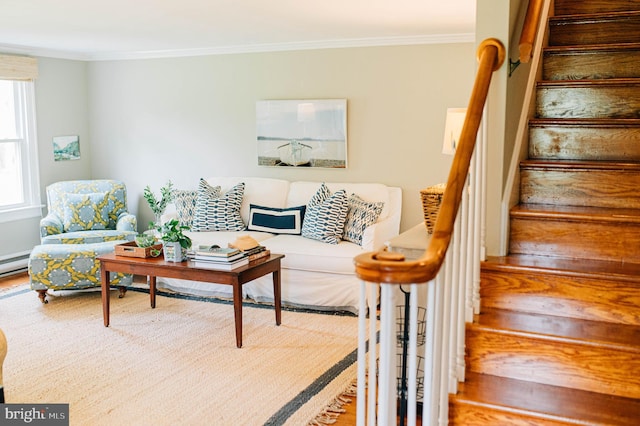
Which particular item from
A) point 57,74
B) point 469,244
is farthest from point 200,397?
point 57,74

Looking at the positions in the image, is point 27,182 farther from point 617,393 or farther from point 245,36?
point 617,393

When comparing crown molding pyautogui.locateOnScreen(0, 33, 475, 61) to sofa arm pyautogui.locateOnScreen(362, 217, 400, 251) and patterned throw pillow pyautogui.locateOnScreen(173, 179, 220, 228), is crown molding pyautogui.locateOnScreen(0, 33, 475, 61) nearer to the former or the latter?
patterned throw pillow pyautogui.locateOnScreen(173, 179, 220, 228)

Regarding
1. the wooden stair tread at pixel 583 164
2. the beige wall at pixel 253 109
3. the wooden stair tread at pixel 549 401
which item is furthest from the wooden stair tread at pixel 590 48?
the beige wall at pixel 253 109

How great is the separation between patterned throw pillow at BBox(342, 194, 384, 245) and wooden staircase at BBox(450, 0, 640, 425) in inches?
96.1

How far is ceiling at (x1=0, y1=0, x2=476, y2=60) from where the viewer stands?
14.0 feet

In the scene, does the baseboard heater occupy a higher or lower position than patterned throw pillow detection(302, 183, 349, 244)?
lower

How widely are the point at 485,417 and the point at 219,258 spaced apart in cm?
260

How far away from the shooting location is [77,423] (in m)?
3.40

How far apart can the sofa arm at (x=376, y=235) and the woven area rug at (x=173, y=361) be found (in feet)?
2.01

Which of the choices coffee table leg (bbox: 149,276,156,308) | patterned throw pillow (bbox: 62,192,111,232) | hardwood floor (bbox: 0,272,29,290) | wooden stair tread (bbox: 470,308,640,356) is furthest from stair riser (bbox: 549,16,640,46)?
hardwood floor (bbox: 0,272,29,290)

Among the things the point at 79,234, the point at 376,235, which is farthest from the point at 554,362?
the point at 79,234

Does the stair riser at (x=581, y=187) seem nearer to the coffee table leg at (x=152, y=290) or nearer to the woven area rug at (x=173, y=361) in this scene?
the woven area rug at (x=173, y=361)

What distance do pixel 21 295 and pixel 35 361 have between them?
1.70 meters

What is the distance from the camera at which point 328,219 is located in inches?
219
